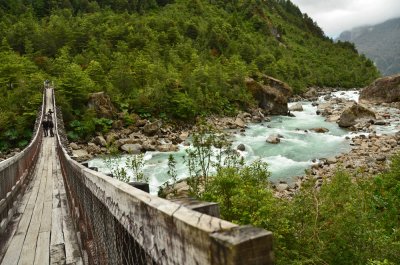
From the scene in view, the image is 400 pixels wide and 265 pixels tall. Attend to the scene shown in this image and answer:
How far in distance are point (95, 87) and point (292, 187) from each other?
91.4ft

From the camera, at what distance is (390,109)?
46.0m

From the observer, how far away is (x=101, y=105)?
36.0m

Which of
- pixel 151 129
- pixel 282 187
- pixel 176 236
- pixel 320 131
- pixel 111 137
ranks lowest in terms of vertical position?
pixel 282 187

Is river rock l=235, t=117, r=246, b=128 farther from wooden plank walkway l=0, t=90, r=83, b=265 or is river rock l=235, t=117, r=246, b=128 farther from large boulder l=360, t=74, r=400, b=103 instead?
wooden plank walkway l=0, t=90, r=83, b=265

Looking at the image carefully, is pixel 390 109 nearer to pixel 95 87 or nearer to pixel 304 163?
pixel 304 163

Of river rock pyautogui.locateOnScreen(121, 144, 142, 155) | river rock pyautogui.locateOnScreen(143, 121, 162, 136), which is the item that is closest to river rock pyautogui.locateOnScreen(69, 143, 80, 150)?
river rock pyautogui.locateOnScreen(121, 144, 142, 155)

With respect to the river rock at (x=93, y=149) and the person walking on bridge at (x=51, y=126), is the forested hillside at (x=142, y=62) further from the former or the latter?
the person walking on bridge at (x=51, y=126)

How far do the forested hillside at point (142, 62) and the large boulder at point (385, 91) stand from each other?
→ 16.2m

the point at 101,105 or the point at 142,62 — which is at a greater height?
the point at 142,62

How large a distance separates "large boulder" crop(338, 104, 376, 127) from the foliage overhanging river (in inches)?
40.0

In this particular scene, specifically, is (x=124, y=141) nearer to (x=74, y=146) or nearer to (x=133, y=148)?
(x=133, y=148)

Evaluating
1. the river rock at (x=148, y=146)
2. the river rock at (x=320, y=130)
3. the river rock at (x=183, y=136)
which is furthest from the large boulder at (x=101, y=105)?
the river rock at (x=320, y=130)

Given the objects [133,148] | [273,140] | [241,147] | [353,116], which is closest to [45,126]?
[133,148]

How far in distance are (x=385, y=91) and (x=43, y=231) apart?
5581 centimetres
